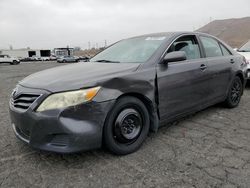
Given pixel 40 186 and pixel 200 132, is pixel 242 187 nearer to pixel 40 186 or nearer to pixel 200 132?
pixel 200 132

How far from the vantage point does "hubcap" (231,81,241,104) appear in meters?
4.73

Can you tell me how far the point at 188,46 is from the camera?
3.79m

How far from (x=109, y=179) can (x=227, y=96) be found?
315cm

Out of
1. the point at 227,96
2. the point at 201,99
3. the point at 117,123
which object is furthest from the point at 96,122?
the point at 227,96

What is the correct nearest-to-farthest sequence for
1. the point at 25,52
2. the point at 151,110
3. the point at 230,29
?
1. the point at 151,110
2. the point at 25,52
3. the point at 230,29

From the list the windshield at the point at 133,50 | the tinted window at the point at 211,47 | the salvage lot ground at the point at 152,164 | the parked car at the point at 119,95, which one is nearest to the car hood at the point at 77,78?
the parked car at the point at 119,95

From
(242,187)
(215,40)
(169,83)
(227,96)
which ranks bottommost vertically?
(242,187)

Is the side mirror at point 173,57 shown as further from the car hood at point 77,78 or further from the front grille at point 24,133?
the front grille at point 24,133

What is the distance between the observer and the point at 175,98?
3.30 m

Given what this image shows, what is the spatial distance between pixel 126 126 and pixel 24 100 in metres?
1.19

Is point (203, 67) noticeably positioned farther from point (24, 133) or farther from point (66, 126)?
point (24, 133)

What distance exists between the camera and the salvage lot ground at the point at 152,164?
233cm

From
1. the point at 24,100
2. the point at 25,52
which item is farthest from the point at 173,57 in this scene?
the point at 25,52

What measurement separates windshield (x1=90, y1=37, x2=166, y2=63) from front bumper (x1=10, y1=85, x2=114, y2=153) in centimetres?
105
